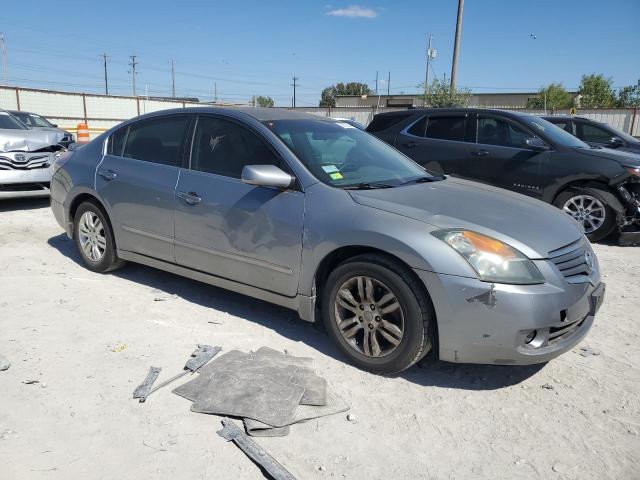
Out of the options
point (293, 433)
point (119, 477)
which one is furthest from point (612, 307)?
point (119, 477)

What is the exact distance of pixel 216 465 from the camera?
2.45 m

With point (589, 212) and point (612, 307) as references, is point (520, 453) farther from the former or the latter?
point (589, 212)

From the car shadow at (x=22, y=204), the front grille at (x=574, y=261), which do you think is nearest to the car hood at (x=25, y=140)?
the car shadow at (x=22, y=204)

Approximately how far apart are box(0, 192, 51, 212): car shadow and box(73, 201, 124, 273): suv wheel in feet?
12.2

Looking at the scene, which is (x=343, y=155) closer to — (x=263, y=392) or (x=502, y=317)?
(x=502, y=317)

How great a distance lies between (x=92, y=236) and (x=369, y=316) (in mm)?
3186

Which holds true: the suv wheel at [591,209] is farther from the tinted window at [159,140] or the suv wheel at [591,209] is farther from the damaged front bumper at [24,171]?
the damaged front bumper at [24,171]

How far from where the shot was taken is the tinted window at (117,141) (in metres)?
4.86

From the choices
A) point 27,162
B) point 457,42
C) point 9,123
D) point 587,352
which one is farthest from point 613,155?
point 457,42

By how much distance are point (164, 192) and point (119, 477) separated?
2.44 metres

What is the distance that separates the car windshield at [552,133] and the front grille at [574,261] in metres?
4.22

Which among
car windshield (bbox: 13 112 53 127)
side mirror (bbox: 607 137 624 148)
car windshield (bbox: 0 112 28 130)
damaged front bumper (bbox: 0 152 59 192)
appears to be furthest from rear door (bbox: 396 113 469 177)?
car windshield (bbox: 13 112 53 127)

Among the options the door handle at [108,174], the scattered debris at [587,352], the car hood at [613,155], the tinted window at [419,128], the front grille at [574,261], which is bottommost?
the scattered debris at [587,352]

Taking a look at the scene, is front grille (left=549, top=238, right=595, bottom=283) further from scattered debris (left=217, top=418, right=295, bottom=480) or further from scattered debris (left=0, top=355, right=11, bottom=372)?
scattered debris (left=0, top=355, right=11, bottom=372)
